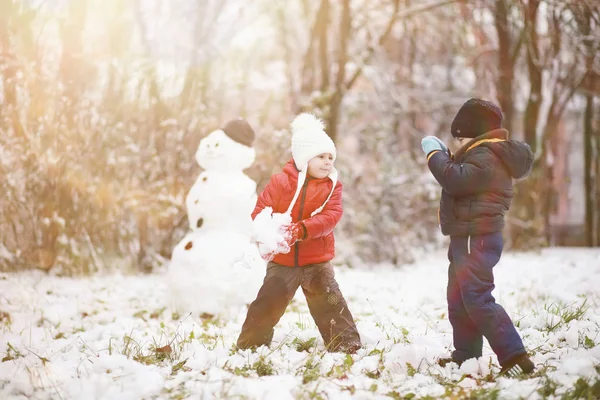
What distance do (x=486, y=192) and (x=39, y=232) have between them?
6.14 m

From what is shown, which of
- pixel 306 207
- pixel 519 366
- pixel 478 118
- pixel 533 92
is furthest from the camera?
pixel 533 92

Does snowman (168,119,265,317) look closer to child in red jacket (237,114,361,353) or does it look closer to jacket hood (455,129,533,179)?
child in red jacket (237,114,361,353)

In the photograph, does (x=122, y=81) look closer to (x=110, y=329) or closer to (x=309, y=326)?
(x=110, y=329)

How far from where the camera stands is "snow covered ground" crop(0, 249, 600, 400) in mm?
2916

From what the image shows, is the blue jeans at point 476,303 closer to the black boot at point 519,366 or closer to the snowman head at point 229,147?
the black boot at point 519,366

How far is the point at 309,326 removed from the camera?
14.9 feet

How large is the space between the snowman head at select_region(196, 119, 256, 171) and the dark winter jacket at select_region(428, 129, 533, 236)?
2767 mm

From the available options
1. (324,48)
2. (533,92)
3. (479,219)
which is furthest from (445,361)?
(533,92)

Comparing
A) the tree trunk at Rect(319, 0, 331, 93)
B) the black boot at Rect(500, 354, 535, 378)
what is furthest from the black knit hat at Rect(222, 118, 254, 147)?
the tree trunk at Rect(319, 0, 331, 93)

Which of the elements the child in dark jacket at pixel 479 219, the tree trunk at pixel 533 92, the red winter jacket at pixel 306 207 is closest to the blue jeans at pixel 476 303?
the child in dark jacket at pixel 479 219

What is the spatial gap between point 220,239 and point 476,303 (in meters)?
2.93

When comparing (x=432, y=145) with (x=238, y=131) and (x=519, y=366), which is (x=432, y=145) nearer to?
(x=519, y=366)

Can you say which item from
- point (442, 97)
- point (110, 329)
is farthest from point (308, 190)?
point (442, 97)

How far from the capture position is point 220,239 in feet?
17.9
